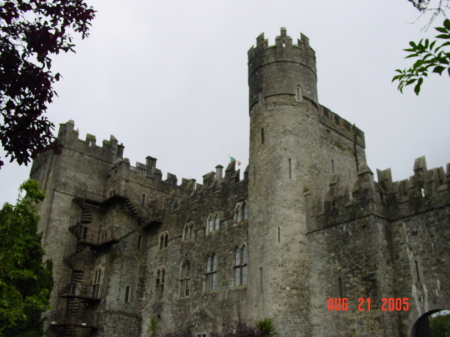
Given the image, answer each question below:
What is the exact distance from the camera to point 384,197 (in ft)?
62.5

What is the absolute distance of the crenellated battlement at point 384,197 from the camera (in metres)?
17.5

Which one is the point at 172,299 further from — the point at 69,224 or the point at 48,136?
the point at 48,136

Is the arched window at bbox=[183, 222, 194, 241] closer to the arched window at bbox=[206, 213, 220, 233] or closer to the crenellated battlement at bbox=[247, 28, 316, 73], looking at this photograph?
the arched window at bbox=[206, 213, 220, 233]

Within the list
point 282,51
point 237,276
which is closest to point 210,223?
point 237,276

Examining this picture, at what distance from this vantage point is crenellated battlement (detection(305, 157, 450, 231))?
17.5 meters

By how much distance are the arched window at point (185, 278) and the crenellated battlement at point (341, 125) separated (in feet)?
36.4

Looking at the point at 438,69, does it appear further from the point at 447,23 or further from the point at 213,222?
the point at 213,222

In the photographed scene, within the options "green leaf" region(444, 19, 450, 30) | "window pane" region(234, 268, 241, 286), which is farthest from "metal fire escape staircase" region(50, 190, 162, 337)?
"green leaf" region(444, 19, 450, 30)

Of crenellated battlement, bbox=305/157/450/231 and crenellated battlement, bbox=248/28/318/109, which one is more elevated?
crenellated battlement, bbox=248/28/318/109

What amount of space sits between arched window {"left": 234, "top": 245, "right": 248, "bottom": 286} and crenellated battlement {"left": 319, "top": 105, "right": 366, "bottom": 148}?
793 centimetres

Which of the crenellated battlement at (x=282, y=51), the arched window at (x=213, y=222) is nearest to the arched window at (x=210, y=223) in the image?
the arched window at (x=213, y=222)

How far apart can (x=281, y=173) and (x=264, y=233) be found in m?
2.84

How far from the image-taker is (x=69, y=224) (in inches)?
1199

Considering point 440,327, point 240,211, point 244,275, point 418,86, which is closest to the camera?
point 418,86
